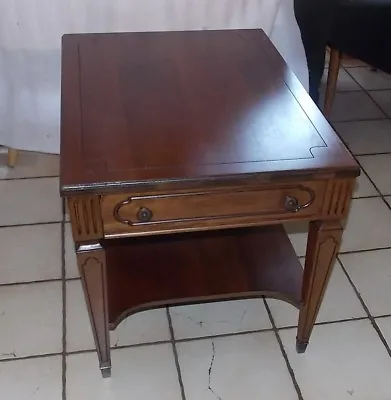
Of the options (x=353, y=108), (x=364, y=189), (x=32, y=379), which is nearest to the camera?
(x=32, y=379)

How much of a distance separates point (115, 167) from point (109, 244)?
1.61ft

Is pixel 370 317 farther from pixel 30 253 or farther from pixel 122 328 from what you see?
pixel 30 253

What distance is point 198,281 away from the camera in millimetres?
1334

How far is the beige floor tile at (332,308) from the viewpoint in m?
1.44

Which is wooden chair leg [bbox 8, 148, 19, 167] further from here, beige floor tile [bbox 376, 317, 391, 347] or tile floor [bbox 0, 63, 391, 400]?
beige floor tile [bbox 376, 317, 391, 347]

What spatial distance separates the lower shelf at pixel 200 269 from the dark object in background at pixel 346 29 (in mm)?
684

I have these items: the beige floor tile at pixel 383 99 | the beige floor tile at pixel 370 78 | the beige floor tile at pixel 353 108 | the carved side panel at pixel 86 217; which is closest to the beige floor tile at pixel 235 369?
the carved side panel at pixel 86 217

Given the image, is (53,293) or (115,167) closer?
(115,167)

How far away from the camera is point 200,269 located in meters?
1.37

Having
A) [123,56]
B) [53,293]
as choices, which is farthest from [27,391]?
[123,56]

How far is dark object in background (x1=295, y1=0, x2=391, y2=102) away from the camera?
68.3 inches

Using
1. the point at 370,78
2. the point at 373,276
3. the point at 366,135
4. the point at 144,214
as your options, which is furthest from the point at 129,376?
the point at 370,78

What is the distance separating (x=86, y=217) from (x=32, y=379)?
51 cm

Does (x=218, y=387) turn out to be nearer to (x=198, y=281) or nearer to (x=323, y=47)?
(x=198, y=281)
